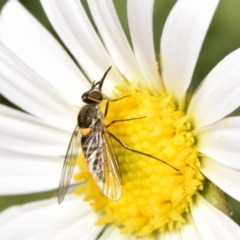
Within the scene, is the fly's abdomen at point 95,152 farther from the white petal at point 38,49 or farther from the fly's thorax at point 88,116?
the white petal at point 38,49

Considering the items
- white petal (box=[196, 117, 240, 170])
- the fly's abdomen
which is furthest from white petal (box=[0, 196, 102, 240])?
white petal (box=[196, 117, 240, 170])

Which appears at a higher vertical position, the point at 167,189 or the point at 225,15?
the point at 225,15

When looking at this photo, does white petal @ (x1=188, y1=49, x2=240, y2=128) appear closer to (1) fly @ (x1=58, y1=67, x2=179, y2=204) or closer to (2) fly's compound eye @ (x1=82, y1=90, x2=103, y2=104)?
(1) fly @ (x1=58, y1=67, x2=179, y2=204)

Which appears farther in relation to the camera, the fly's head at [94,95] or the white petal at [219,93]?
the fly's head at [94,95]

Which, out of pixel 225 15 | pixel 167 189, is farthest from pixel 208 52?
pixel 167 189

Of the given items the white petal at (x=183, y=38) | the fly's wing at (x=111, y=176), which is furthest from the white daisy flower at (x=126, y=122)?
the fly's wing at (x=111, y=176)

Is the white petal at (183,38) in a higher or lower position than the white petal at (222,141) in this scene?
higher

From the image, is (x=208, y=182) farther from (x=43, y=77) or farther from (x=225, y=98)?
(x=43, y=77)

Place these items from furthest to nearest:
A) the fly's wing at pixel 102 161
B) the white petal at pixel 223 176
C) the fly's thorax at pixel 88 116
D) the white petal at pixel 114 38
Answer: the fly's thorax at pixel 88 116, the white petal at pixel 114 38, the fly's wing at pixel 102 161, the white petal at pixel 223 176
